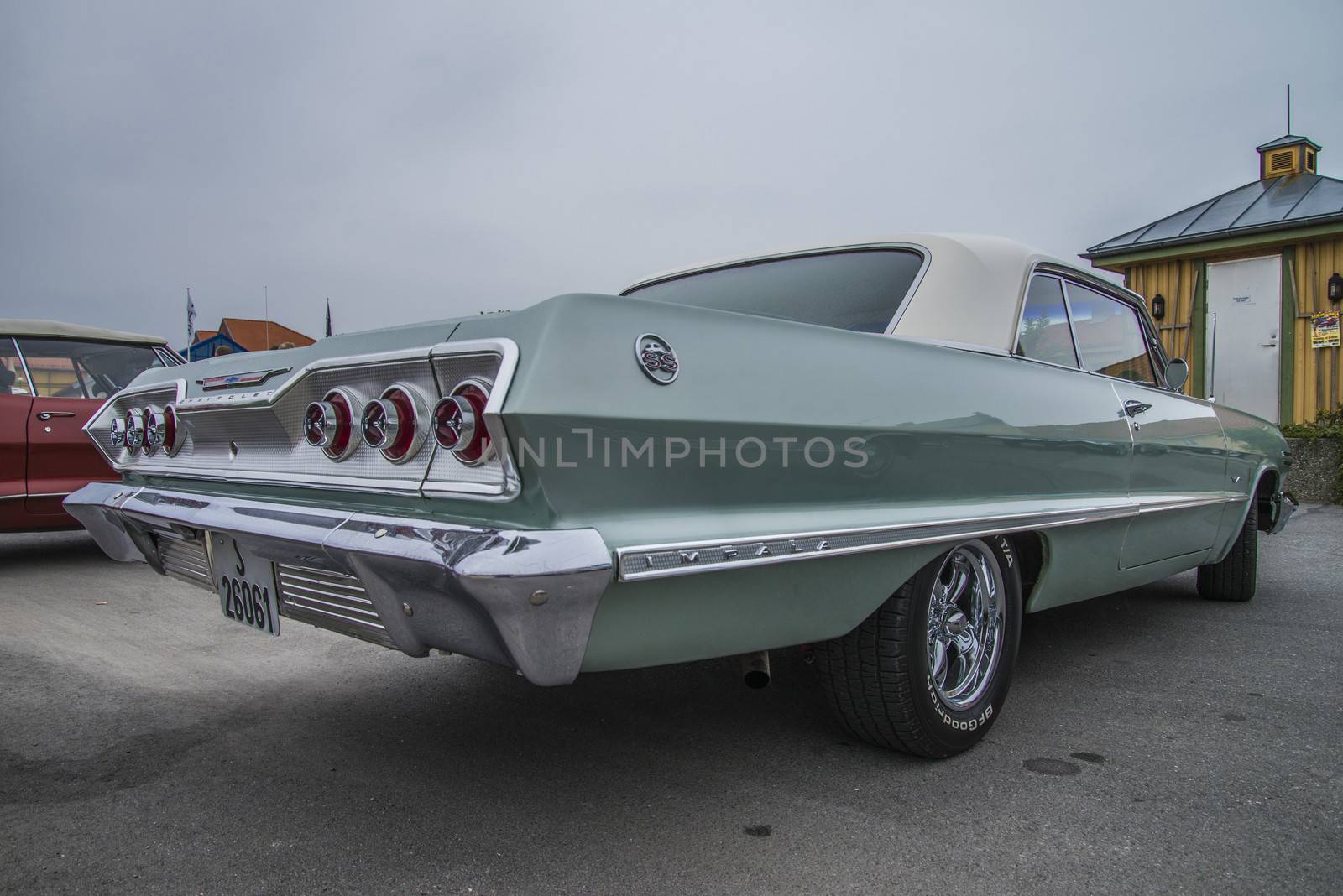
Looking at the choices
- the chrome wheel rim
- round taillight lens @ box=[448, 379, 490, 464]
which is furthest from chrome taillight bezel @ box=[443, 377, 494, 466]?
the chrome wheel rim

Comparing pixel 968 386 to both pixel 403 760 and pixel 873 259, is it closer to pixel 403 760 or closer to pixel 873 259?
pixel 873 259

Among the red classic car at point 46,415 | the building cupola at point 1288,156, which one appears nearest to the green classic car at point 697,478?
the red classic car at point 46,415

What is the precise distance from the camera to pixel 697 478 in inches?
68.9

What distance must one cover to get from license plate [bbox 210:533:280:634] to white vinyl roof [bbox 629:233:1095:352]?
1697 millimetres

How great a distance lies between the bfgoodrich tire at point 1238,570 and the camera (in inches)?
178

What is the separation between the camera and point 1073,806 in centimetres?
217

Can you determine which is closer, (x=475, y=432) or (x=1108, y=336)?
(x=475, y=432)

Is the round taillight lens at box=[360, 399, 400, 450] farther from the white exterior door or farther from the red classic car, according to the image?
the white exterior door

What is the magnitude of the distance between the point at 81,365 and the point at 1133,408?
6.13 metres

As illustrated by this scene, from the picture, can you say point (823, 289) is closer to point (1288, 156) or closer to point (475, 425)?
point (475, 425)

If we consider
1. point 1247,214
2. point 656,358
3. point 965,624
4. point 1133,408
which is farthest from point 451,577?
point 1247,214

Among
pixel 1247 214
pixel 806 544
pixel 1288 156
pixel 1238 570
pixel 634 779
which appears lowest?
pixel 1238 570

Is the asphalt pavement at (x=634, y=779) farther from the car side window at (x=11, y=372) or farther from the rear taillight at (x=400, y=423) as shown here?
the car side window at (x=11, y=372)

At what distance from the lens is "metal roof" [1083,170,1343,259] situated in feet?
35.4
